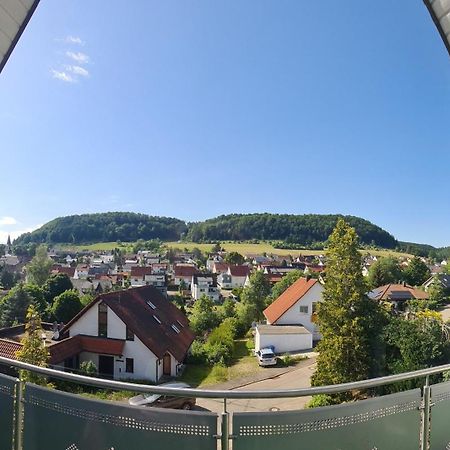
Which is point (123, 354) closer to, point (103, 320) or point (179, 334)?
point (103, 320)

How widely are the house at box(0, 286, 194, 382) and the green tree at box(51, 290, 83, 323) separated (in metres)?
3.93

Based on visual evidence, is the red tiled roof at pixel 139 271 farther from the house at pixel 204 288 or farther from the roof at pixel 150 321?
the roof at pixel 150 321

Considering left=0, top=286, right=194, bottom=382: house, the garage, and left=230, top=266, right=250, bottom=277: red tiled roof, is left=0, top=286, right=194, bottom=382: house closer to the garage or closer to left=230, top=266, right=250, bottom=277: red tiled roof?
the garage

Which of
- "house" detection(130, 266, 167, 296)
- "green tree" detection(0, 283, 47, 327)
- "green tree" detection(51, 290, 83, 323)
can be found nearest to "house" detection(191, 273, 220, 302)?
"house" detection(130, 266, 167, 296)

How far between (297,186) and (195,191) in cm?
971

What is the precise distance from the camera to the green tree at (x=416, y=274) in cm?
3066

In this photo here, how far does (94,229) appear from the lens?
5106 cm

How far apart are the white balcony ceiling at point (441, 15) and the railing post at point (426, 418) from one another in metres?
1.39

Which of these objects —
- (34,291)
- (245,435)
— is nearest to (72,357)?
(34,291)

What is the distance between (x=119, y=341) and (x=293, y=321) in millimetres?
7089

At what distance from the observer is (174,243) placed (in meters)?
58.2

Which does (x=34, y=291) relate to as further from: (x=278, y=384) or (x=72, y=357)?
(x=278, y=384)

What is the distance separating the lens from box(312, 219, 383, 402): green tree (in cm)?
755

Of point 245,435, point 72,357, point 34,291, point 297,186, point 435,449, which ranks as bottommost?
point 72,357
